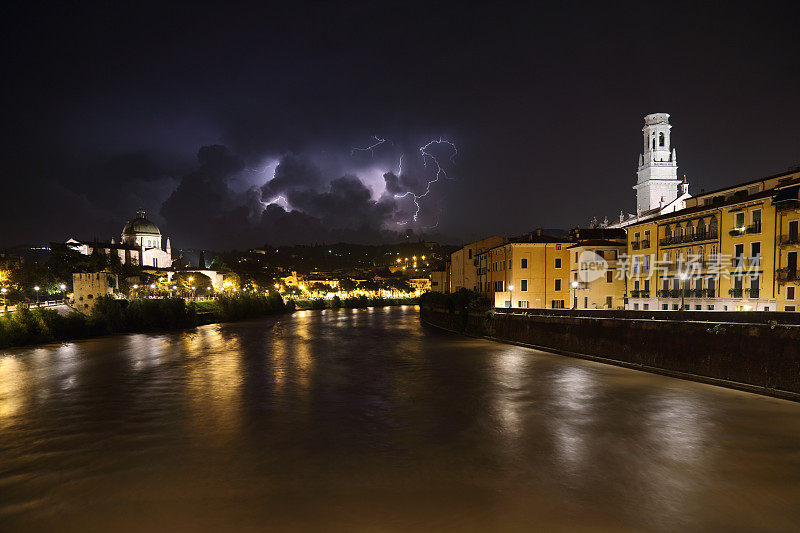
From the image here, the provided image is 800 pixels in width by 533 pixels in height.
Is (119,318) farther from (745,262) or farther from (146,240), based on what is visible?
(146,240)

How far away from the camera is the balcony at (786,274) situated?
29266mm

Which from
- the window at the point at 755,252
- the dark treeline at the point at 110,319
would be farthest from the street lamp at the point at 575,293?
the dark treeline at the point at 110,319

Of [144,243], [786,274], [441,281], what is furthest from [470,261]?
[144,243]

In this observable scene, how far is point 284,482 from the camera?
884 centimetres

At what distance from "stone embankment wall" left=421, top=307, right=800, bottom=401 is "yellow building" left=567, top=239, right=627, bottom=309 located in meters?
18.2

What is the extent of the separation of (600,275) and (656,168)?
62.4 meters

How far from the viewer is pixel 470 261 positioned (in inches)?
2761

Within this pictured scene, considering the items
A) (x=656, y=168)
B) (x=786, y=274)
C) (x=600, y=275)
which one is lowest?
(x=600, y=275)

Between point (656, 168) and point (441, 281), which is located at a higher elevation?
point (656, 168)

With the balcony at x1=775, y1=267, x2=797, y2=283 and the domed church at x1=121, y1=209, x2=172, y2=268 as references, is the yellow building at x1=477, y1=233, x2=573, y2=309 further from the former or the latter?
the domed church at x1=121, y1=209, x2=172, y2=268

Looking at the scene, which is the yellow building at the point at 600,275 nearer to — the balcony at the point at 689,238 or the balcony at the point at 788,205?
the balcony at the point at 689,238

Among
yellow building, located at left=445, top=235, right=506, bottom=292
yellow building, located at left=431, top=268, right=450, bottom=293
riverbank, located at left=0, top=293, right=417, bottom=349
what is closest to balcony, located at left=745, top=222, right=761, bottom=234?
yellow building, located at left=445, top=235, right=506, bottom=292

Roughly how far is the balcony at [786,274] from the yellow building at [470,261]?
3454 centimetres

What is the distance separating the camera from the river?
24.5 ft
